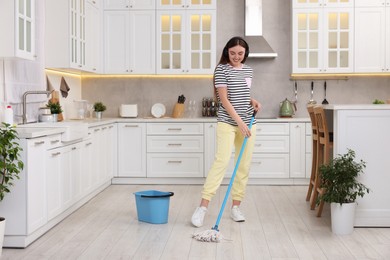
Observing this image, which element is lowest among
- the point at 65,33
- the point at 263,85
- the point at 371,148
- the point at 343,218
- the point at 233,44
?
the point at 343,218

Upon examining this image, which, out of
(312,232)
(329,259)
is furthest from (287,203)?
(329,259)

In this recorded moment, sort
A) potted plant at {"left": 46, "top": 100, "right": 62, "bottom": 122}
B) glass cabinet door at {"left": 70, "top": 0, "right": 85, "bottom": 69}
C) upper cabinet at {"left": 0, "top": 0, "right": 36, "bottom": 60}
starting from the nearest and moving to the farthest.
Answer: upper cabinet at {"left": 0, "top": 0, "right": 36, "bottom": 60}, potted plant at {"left": 46, "top": 100, "right": 62, "bottom": 122}, glass cabinet door at {"left": 70, "top": 0, "right": 85, "bottom": 69}

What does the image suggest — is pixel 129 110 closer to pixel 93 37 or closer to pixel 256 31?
pixel 93 37

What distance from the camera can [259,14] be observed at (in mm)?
7000

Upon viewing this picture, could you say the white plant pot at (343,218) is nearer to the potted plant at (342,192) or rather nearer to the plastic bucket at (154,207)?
the potted plant at (342,192)

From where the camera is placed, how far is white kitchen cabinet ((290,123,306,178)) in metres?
6.70

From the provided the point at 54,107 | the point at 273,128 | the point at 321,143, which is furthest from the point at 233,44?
the point at 273,128

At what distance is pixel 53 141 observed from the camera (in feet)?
14.3

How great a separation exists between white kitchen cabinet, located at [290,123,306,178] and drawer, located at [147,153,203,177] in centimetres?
104

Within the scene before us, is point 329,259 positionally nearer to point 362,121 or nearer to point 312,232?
point 312,232

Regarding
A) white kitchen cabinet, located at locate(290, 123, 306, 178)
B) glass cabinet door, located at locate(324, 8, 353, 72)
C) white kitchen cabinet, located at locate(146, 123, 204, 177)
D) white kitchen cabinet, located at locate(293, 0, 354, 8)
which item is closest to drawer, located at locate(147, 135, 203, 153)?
white kitchen cabinet, located at locate(146, 123, 204, 177)

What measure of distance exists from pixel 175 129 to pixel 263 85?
129 centimetres

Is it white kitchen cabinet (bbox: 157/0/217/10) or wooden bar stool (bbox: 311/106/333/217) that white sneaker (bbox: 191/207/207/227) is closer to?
wooden bar stool (bbox: 311/106/333/217)

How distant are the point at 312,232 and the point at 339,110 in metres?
0.92
